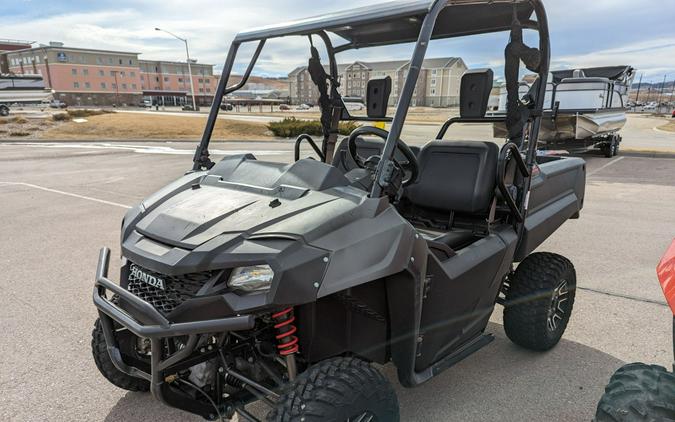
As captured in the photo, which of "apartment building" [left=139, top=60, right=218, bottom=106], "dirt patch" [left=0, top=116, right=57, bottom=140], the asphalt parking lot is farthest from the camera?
"apartment building" [left=139, top=60, right=218, bottom=106]

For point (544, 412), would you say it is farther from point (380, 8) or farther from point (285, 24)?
point (285, 24)

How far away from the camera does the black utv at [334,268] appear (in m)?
1.78

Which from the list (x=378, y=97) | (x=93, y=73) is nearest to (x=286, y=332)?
(x=378, y=97)

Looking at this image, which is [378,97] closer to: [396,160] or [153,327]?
[396,160]

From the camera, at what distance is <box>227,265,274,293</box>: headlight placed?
5.77 feet

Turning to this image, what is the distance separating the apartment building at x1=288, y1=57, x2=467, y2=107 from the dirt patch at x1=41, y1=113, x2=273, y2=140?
52.5 ft

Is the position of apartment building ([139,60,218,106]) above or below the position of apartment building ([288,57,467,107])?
above

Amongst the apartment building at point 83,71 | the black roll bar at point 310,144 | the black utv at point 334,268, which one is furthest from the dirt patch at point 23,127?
the apartment building at point 83,71

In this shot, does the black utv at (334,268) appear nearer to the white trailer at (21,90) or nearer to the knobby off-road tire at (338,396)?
the knobby off-road tire at (338,396)

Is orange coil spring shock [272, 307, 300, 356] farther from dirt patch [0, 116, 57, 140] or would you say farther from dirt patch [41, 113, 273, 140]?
dirt patch [0, 116, 57, 140]

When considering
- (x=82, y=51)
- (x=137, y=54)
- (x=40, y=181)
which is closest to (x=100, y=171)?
(x=40, y=181)

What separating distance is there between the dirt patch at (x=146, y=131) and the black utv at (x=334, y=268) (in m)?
17.0

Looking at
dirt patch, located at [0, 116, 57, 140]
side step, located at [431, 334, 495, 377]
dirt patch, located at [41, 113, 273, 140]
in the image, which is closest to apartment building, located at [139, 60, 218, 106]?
dirt patch, located at [0, 116, 57, 140]

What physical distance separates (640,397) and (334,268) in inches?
47.1
